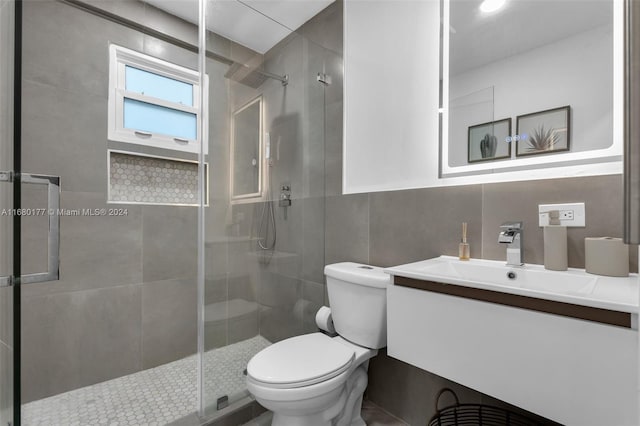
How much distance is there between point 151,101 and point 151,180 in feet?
1.82

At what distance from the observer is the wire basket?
115 centimetres

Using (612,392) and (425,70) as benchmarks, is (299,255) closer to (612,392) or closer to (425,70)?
(425,70)

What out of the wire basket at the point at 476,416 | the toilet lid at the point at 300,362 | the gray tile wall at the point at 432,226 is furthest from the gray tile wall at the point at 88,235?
the wire basket at the point at 476,416

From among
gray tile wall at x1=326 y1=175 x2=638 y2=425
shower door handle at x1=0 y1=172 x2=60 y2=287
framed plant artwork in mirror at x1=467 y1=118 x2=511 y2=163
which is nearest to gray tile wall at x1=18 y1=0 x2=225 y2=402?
shower door handle at x1=0 y1=172 x2=60 y2=287

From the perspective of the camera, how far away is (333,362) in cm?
124

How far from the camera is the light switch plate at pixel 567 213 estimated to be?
1.03m

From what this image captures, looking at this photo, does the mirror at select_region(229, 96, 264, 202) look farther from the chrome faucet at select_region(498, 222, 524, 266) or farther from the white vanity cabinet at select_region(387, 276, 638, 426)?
the chrome faucet at select_region(498, 222, 524, 266)

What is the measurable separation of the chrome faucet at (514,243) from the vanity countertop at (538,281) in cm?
3

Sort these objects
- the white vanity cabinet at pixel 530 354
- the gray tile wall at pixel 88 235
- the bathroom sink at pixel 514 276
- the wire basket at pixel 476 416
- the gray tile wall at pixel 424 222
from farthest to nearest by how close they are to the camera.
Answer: the gray tile wall at pixel 88 235 → the wire basket at pixel 476 416 → the gray tile wall at pixel 424 222 → the bathroom sink at pixel 514 276 → the white vanity cabinet at pixel 530 354

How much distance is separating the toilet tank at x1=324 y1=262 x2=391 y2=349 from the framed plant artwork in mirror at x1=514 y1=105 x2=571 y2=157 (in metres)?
0.79

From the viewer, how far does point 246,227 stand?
156 cm

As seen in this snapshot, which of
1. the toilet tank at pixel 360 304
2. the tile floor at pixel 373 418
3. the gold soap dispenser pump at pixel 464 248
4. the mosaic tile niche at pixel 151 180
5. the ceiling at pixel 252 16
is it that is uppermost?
the ceiling at pixel 252 16

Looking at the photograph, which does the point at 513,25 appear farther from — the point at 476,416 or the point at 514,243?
the point at 476,416

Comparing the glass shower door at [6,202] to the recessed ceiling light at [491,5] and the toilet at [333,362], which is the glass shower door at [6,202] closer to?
the toilet at [333,362]
